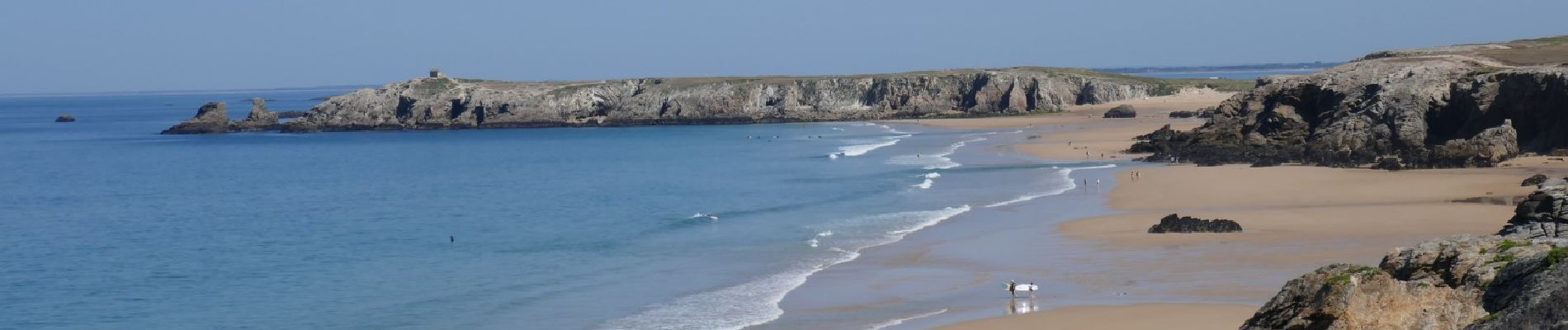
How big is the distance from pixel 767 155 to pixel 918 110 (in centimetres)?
4450

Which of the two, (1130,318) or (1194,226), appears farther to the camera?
(1194,226)

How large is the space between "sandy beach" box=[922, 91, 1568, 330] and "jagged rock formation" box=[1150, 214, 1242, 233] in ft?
0.93

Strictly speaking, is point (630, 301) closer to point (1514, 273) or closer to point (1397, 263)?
point (1397, 263)

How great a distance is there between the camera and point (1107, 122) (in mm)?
79125

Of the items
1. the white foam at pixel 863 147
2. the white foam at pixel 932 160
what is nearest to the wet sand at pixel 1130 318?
the white foam at pixel 932 160

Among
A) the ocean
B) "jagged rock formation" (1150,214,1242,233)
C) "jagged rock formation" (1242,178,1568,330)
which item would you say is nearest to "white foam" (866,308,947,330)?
the ocean

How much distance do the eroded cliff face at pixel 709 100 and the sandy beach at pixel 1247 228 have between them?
60391 mm

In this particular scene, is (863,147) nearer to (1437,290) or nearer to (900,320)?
(900,320)

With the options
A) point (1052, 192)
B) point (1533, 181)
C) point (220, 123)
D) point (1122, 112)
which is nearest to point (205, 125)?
point (220, 123)

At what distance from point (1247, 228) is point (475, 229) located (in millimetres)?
17151

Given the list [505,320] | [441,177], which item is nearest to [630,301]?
[505,320]

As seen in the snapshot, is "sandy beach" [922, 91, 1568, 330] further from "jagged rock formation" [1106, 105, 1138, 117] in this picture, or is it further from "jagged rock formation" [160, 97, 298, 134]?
"jagged rock formation" [160, 97, 298, 134]

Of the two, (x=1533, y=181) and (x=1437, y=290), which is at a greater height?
(x=1437, y=290)

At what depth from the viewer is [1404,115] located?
4038 cm
